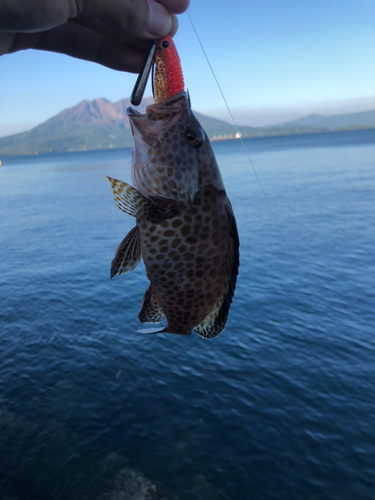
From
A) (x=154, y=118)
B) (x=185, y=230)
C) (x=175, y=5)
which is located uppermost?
(x=175, y=5)

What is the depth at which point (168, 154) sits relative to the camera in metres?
3.73

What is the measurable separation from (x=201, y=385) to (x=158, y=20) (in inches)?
915

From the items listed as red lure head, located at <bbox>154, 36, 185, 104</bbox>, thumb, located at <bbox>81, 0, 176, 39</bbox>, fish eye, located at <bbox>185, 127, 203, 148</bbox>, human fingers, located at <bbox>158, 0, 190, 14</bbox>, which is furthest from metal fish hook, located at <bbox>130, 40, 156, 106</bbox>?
human fingers, located at <bbox>158, 0, 190, 14</bbox>

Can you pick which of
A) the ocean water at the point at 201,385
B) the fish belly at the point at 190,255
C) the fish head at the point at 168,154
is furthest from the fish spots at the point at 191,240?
the ocean water at the point at 201,385

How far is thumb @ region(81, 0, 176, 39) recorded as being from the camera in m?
3.35

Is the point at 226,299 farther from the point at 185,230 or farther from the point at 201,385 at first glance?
the point at 201,385

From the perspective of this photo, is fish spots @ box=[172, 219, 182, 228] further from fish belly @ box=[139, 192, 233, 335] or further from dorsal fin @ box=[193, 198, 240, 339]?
dorsal fin @ box=[193, 198, 240, 339]

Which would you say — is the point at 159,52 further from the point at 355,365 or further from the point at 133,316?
the point at 133,316

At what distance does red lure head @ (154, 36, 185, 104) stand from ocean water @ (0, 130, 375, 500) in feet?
60.7

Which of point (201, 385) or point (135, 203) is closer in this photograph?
point (135, 203)

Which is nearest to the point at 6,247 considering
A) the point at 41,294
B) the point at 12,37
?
the point at 41,294

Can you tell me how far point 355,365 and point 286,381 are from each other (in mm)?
5103

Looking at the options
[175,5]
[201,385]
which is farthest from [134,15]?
[201,385]

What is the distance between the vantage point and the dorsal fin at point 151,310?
13.3ft
